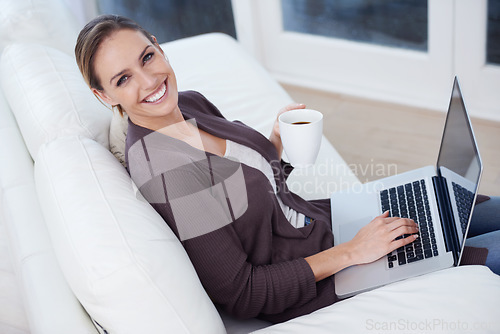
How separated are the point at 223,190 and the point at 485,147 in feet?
5.55

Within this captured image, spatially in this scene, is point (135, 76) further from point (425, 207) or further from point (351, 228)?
point (425, 207)

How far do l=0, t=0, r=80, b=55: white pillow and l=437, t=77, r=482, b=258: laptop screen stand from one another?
1.23 m

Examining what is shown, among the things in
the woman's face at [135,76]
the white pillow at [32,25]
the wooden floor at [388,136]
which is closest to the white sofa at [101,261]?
the woman's face at [135,76]

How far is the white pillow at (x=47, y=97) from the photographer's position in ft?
4.62

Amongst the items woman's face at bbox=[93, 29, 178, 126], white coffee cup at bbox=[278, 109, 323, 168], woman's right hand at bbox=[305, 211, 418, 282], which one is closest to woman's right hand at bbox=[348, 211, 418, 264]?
woman's right hand at bbox=[305, 211, 418, 282]

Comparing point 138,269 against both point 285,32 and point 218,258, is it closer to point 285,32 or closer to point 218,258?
point 218,258

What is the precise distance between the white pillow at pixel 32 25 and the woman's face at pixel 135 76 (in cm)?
65

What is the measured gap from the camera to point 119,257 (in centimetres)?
97

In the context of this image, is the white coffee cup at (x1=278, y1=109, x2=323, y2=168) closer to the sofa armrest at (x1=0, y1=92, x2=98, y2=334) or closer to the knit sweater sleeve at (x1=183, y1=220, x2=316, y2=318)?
the knit sweater sleeve at (x1=183, y1=220, x2=316, y2=318)

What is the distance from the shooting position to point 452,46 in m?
2.64

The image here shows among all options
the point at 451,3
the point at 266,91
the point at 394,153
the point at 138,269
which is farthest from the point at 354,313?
the point at 451,3

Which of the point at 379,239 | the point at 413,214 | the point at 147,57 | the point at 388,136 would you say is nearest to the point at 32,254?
the point at 147,57

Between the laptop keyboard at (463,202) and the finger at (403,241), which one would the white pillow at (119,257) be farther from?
the laptop keyboard at (463,202)

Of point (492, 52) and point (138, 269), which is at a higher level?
point (138, 269)
